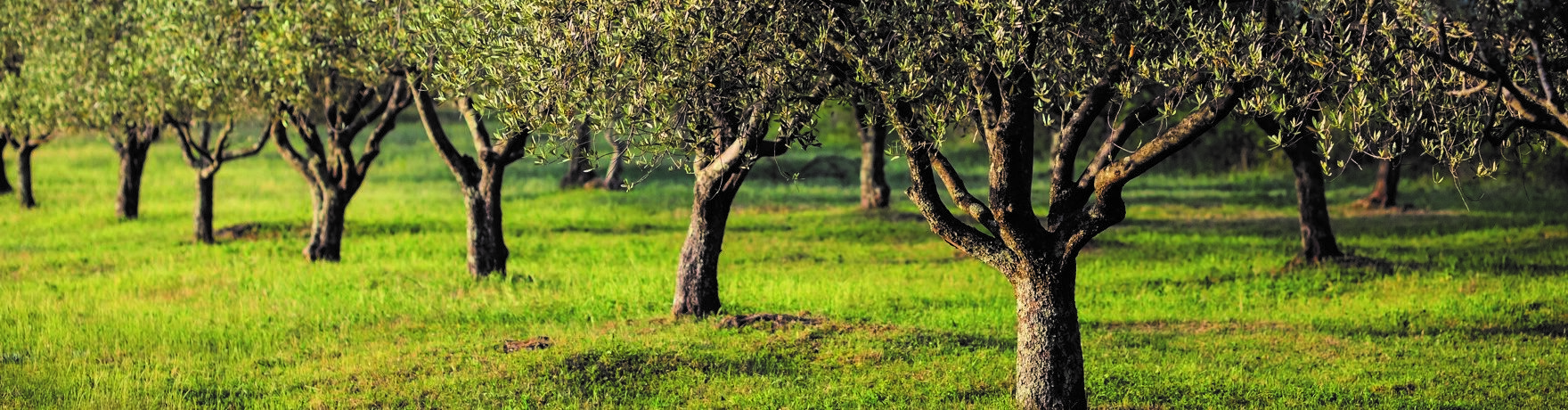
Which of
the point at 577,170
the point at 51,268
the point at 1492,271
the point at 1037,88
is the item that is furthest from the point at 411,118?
the point at 1037,88

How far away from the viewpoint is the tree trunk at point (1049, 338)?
45.4ft

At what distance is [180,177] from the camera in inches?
2253

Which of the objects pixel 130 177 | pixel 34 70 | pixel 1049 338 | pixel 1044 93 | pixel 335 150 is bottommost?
pixel 1049 338

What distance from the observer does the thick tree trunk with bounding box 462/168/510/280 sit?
979 inches

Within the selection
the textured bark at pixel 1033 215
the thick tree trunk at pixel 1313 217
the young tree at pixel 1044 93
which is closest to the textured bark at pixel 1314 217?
the thick tree trunk at pixel 1313 217

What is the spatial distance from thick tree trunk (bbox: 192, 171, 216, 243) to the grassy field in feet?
2.33

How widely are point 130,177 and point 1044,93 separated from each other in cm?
3475

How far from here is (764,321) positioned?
19.6 m

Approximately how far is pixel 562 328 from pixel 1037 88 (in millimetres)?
9737

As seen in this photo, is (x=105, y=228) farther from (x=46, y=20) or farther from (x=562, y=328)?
(x=562, y=328)

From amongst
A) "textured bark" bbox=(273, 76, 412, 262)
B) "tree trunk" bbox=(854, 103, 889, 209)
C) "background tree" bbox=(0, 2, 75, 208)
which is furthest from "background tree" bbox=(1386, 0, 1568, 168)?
"background tree" bbox=(0, 2, 75, 208)

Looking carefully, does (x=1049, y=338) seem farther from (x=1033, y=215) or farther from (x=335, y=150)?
(x=335, y=150)

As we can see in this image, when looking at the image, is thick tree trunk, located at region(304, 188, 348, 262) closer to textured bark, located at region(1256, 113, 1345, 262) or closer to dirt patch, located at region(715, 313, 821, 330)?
dirt patch, located at region(715, 313, 821, 330)

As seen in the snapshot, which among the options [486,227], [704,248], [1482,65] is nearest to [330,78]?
[486,227]
